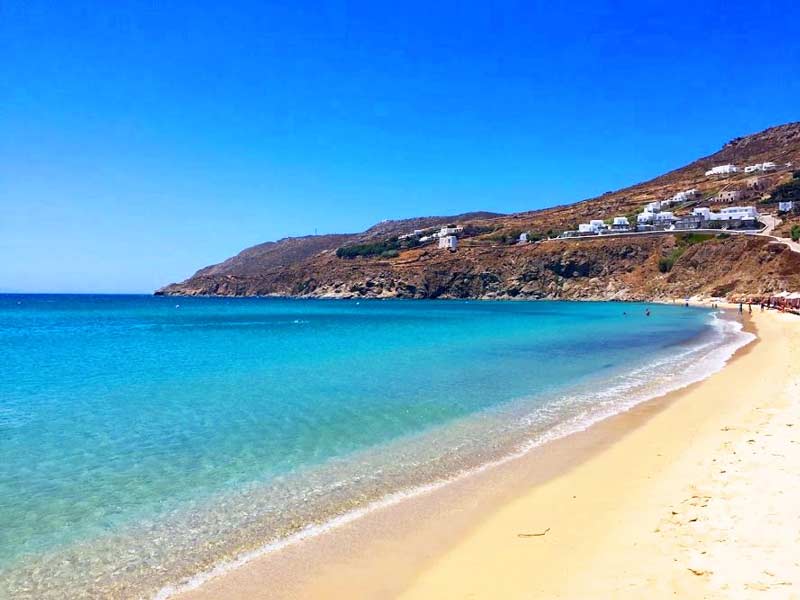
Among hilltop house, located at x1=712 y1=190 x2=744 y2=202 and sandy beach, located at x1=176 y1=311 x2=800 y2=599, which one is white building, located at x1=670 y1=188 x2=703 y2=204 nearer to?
hilltop house, located at x1=712 y1=190 x2=744 y2=202

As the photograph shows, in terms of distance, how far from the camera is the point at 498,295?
114938mm

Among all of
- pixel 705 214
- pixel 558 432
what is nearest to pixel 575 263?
pixel 705 214

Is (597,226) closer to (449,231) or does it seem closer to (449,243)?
(449,243)

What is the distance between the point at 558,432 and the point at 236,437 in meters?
6.99

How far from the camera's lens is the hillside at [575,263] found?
8475cm

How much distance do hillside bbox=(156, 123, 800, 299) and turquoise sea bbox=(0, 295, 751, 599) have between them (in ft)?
215

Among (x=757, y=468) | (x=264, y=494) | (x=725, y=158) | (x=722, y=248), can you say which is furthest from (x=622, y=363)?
(x=725, y=158)

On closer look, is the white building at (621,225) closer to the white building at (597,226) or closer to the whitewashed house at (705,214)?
the white building at (597,226)

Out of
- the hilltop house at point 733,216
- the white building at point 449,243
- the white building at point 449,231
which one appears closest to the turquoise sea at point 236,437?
the hilltop house at point 733,216

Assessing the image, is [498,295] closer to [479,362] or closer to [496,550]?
[479,362]

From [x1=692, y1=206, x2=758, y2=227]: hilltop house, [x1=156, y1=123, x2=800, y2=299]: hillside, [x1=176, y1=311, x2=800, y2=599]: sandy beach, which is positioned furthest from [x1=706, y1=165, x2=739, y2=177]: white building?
[x1=176, y1=311, x2=800, y2=599]: sandy beach

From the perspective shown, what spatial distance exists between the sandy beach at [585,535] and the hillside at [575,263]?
7258cm

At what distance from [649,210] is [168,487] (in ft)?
427

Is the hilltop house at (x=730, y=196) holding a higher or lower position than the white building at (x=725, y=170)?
lower
